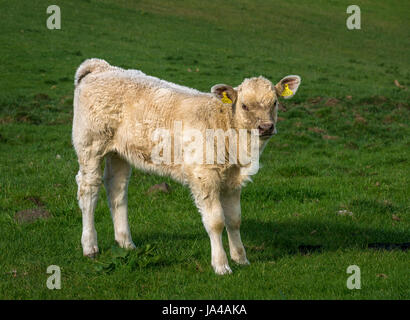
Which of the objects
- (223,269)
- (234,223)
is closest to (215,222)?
(234,223)

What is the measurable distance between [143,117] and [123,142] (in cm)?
45

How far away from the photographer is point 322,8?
1722 inches

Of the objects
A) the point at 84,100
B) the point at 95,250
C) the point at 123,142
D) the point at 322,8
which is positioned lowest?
the point at 95,250

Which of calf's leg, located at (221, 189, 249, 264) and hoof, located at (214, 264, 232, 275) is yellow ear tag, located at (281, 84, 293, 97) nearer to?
calf's leg, located at (221, 189, 249, 264)

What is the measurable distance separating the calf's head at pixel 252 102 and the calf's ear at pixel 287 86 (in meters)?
0.22

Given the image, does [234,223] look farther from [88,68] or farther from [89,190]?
[88,68]

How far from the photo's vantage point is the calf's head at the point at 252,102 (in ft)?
22.1

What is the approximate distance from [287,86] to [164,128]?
5.72 ft

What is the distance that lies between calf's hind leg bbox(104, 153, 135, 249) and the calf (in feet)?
0.05

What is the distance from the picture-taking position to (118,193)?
7.98 meters

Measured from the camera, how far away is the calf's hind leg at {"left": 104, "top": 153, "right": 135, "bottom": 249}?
7.86 meters

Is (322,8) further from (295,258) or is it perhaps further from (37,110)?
(295,258)

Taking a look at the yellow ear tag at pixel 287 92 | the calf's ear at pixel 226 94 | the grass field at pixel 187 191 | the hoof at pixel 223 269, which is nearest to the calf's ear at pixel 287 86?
the yellow ear tag at pixel 287 92


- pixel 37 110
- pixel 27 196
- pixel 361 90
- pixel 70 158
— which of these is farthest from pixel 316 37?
pixel 27 196
